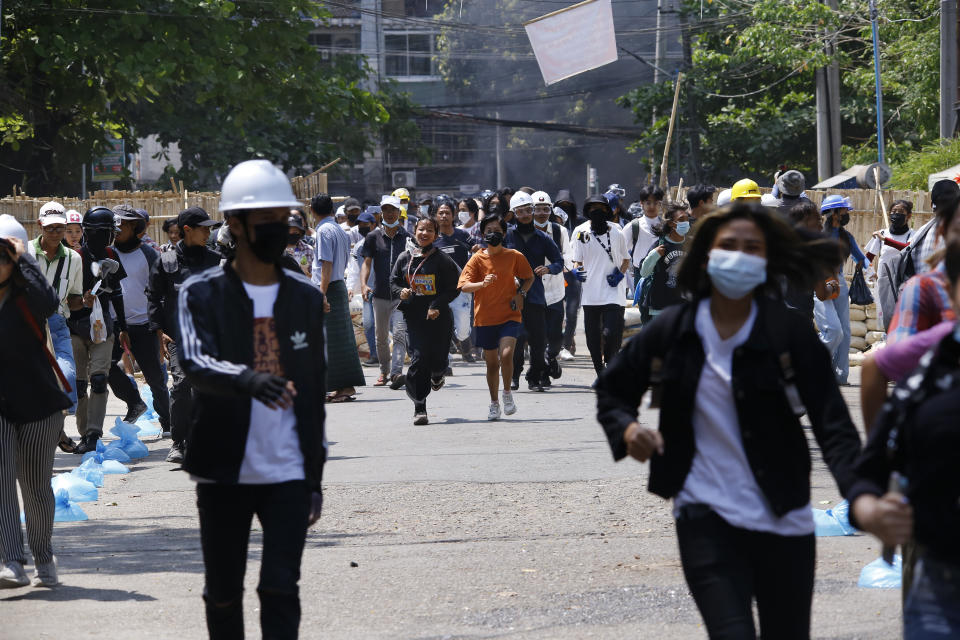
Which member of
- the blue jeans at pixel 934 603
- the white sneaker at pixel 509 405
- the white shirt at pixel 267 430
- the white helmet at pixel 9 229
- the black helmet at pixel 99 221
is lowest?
the white sneaker at pixel 509 405

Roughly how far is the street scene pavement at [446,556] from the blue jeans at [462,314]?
5.57 meters

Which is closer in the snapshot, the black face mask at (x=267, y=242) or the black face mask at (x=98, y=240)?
the black face mask at (x=267, y=242)

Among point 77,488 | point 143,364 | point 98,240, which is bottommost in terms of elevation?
point 77,488

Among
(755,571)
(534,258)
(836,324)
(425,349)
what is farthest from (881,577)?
(534,258)

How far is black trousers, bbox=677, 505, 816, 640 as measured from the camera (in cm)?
370

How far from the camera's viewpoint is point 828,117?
2780 centimetres

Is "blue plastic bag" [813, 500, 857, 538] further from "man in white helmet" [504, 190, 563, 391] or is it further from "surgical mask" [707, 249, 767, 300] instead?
"man in white helmet" [504, 190, 563, 391]

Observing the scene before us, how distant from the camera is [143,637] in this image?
5.75 m

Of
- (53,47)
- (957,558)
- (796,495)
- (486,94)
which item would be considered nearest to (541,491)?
(796,495)

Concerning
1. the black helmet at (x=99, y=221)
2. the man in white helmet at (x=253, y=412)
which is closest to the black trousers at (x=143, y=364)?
the black helmet at (x=99, y=221)

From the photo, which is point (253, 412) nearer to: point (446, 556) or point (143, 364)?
point (446, 556)

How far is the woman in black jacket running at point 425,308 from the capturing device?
12156mm

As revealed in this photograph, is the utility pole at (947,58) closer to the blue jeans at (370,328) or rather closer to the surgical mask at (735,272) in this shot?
the blue jeans at (370,328)

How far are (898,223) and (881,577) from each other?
25.7ft
